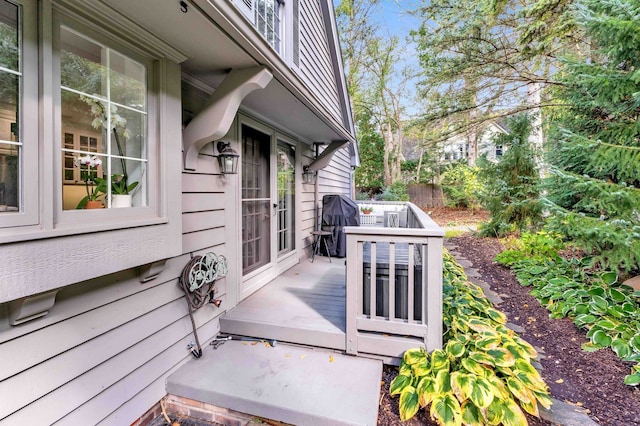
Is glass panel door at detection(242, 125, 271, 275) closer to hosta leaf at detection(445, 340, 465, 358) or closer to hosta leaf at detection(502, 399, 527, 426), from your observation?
hosta leaf at detection(445, 340, 465, 358)

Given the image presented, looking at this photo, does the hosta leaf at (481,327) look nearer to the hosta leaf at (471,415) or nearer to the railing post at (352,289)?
the hosta leaf at (471,415)

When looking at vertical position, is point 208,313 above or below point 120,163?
below

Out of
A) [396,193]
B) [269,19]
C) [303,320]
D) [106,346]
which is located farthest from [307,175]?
[396,193]

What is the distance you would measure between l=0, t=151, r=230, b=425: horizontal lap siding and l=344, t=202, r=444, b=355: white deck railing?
125cm

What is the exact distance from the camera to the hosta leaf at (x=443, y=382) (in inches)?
74.1

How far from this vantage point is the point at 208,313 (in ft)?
8.39

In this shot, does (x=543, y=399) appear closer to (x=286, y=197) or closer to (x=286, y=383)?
(x=286, y=383)

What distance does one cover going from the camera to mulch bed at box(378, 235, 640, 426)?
198 cm

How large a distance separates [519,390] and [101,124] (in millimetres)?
2887

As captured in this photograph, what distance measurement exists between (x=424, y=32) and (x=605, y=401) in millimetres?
8200

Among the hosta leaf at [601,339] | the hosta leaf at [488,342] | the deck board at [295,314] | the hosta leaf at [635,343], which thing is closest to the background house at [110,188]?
the deck board at [295,314]

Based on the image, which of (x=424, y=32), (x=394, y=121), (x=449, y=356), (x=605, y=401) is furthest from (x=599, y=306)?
(x=394, y=121)

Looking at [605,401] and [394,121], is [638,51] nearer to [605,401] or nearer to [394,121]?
[605,401]

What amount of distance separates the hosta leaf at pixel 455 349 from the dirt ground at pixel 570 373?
432 millimetres
